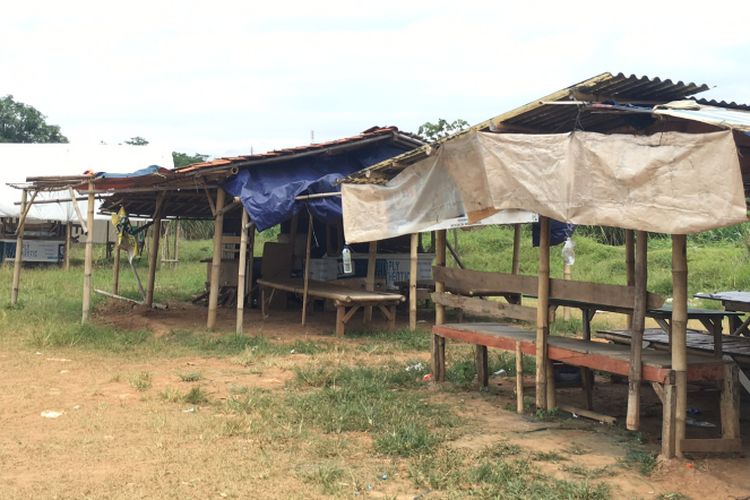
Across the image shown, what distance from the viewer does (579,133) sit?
529 cm

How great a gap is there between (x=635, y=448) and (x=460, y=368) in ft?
10.8

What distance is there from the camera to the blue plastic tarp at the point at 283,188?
11188 mm

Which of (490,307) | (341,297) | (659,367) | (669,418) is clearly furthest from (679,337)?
(341,297)

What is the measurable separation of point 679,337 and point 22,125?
4153cm

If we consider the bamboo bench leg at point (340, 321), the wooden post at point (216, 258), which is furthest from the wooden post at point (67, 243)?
the bamboo bench leg at point (340, 321)

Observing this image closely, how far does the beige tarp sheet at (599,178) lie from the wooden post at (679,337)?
541 mm

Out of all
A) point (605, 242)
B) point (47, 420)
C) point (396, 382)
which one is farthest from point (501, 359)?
point (605, 242)

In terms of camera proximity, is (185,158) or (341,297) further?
(185,158)

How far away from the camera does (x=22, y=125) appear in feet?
129

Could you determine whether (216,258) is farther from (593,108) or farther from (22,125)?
(22,125)

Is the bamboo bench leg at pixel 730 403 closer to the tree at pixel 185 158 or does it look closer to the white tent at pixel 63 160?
the white tent at pixel 63 160

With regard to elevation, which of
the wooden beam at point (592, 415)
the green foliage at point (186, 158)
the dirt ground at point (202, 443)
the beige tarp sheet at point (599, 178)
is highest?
the green foliage at point (186, 158)

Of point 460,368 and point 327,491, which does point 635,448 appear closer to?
point 327,491

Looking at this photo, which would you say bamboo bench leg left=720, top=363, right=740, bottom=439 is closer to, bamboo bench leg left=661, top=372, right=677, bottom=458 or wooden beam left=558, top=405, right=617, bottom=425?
bamboo bench leg left=661, top=372, right=677, bottom=458
